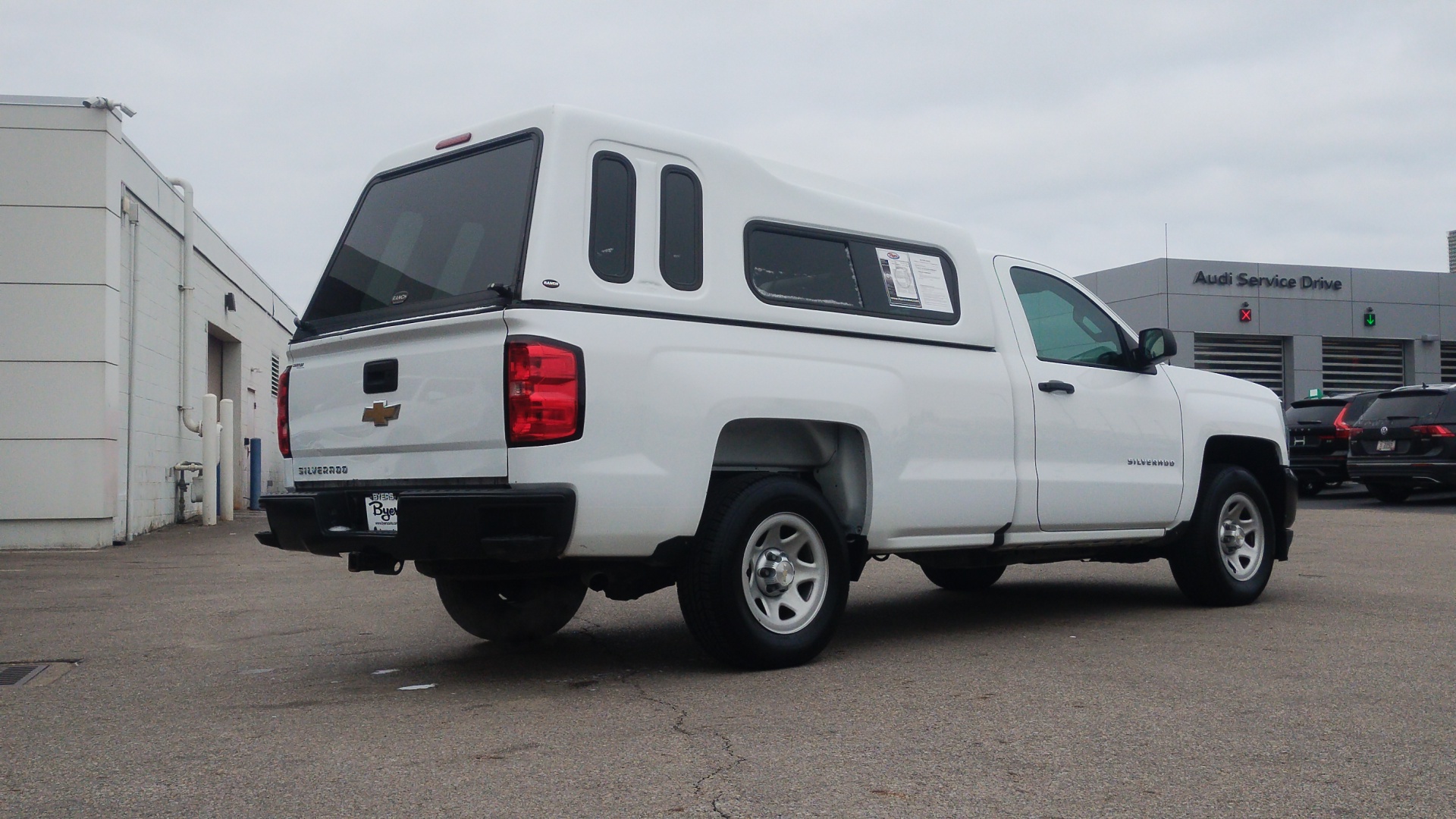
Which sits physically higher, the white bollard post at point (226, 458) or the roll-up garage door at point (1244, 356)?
the roll-up garage door at point (1244, 356)

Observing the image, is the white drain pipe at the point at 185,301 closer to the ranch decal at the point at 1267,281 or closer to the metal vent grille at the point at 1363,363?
the ranch decal at the point at 1267,281

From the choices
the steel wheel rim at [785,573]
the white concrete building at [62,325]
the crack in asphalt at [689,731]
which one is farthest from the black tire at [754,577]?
the white concrete building at [62,325]

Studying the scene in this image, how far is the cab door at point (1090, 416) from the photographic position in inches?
267

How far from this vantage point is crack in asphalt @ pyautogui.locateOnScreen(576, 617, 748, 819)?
357 cm

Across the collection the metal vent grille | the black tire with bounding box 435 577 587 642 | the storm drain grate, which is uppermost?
the metal vent grille

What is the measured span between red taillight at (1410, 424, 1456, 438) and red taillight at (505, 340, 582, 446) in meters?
16.1

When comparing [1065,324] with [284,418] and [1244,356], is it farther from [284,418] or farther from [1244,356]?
[1244,356]

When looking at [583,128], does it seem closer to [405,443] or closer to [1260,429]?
[405,443]

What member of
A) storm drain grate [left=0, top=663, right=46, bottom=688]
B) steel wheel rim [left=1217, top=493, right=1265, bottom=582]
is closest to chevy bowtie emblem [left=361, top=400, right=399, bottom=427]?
storm drain grate [left=0, top=663, right=46, bottom=688]

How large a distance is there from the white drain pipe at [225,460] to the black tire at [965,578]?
13.0m

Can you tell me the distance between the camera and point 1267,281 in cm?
3550

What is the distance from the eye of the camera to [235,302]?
71.9 feet

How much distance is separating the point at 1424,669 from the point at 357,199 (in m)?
5.11

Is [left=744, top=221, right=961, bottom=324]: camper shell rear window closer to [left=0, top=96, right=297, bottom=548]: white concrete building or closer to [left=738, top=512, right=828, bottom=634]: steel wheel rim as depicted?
[left=738, top=512, right=828, bottom=634]: steel wheel rim
